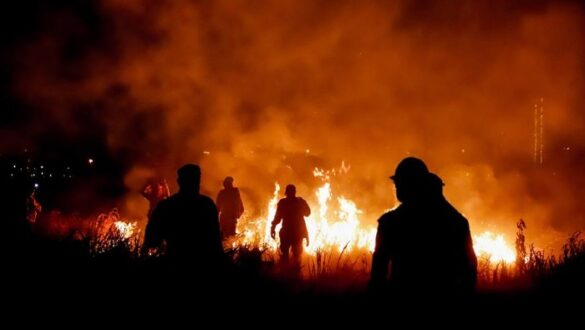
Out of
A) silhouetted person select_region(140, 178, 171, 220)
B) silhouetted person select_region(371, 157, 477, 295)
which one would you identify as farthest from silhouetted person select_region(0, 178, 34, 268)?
silhouetted person select_region(140, 178, 171, 220)

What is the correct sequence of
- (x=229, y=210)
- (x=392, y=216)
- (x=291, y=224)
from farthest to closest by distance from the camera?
(x=229, y=210) → (x=291, y=224) → (x=392, y=216)

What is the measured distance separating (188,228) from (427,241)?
1.89 m

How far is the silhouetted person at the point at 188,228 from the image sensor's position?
3426 mm

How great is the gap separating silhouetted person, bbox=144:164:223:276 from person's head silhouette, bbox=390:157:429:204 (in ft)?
5.43

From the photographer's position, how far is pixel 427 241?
8.26 feet

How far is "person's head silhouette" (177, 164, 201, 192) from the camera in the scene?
353 centimetres

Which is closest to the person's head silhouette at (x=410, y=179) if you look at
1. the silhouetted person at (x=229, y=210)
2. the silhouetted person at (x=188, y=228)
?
the silhouetted person at (x=188, y=228)

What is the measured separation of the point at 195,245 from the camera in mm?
3443

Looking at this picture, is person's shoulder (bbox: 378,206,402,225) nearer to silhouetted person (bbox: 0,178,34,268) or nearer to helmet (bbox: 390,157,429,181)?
helmet (bbox: 390,157,429,181)

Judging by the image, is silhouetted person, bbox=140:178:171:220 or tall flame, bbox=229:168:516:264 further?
tall flame, bbox=229:168:516:264

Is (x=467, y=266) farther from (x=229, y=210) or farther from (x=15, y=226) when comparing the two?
(x=229, y=210)

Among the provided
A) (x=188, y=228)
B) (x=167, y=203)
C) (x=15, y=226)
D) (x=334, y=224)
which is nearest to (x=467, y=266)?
(x=188, y=228)

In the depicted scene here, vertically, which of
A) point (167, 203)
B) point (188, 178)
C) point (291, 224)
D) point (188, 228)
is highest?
point (291, 224)

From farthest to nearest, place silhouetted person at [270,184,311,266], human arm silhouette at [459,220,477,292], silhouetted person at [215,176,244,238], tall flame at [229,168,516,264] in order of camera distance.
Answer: tall flame at [229,168,516,264]
silhouetted person at [215,176,244,238]
silhouetted person at [270,184,311,266]
human arm silhouette at [459,220,477,292]
